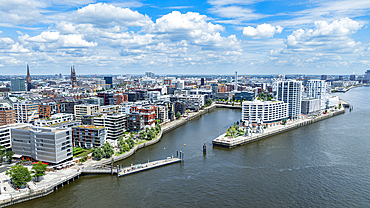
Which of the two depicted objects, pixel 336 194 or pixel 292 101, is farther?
pixel 292 101

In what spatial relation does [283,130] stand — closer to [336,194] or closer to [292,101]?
[292,101]

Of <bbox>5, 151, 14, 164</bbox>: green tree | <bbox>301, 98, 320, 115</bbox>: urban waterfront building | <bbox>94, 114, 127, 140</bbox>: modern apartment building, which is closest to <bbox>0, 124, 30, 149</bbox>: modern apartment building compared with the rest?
<bbox>5, 151, 14, 164</bbox>: green tree

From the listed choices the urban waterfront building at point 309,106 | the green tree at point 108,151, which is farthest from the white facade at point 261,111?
the green tree at point 108,151

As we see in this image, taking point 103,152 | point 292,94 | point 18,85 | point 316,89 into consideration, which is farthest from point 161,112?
point 18,85

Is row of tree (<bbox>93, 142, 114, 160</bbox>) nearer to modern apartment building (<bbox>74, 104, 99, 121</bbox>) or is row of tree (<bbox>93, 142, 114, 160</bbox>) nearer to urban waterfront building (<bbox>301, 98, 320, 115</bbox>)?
modern apartment building (<bbox>74, 104, 99, 121</bbox>)

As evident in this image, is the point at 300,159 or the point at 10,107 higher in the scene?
the point at 10,107

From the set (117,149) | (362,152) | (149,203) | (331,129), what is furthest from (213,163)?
(331,129)
